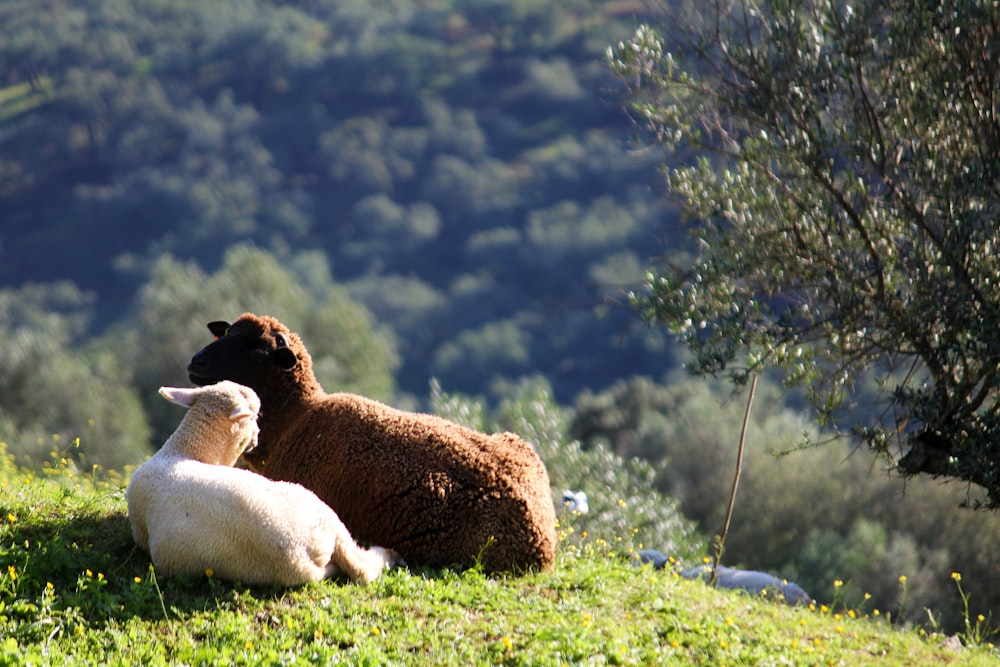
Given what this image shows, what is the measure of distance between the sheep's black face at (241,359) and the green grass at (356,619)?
3.91ft

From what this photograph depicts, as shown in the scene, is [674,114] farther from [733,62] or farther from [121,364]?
[121,364]

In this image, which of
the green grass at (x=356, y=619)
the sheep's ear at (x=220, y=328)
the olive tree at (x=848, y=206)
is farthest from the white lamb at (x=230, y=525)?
the olive tree at (x=848, y=206)

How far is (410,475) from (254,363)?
179cm

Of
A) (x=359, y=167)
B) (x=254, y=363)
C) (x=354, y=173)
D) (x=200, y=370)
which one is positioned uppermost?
(x=359, y=167)

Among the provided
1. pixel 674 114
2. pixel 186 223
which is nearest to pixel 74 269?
pixel 186 223

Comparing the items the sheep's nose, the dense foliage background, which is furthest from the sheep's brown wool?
the dense foliage background

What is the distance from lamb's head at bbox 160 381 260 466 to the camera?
6.53 meters

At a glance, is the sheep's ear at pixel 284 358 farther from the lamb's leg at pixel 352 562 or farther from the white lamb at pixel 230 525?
the lamb's leg at pixel 352 562

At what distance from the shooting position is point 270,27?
407 ft

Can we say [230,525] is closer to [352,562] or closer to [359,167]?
[352,562]

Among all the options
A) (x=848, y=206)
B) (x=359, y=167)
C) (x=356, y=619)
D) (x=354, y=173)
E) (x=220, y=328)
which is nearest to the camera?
(x=356, y=619)

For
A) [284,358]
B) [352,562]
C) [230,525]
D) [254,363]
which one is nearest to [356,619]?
[352,562]

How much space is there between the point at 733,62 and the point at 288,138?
355 feet

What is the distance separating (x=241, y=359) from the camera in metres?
7.97
